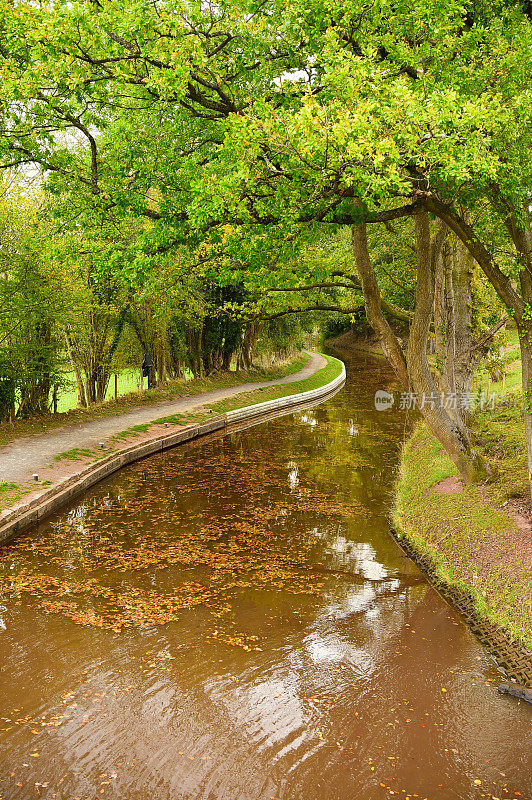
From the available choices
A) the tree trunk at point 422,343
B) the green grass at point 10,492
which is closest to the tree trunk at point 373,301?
the tree trunk at point 422,343

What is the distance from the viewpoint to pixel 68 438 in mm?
16547

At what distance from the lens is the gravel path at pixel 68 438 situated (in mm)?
13406

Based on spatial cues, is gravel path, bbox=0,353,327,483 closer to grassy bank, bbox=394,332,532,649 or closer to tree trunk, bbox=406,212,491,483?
grassy bank, bbox=394,332,532,649

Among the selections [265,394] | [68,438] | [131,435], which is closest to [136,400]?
[131,435]

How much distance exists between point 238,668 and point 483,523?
486 centimetres

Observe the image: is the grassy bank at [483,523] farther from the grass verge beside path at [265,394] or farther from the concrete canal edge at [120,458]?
the grass verge beside path at [265,394]

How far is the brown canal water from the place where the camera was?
5.14 m

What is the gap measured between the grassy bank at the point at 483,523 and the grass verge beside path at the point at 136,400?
32.5ft

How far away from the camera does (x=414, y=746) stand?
5.55 m

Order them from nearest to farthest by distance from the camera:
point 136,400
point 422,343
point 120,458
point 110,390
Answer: point 422,343, point 120,458, point 136,400, point 110,390

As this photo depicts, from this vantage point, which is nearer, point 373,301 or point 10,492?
point 373,301

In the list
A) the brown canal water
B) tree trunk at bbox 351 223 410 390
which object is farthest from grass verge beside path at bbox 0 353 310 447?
tree trunk at bbox 351 223 410 390

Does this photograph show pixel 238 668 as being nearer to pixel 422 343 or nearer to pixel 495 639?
pixel 495 639

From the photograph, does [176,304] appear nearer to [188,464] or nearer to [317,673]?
[188,464]
